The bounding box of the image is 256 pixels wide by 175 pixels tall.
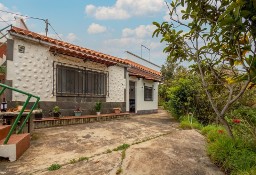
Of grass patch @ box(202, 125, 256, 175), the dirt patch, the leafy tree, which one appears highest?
the leafy tree

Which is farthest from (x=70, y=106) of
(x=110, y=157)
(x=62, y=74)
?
(x=110, y=157)

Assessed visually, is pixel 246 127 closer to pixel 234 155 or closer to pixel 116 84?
pixel 234 155

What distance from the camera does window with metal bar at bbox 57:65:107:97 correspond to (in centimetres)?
865

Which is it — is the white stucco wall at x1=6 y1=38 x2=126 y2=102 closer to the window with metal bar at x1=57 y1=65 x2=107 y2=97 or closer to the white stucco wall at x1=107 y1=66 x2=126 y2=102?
the window with metal bar at x1=57 y1=65 x2=107 y2=97

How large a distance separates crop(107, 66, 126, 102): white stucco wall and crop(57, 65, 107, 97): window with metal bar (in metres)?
0.49

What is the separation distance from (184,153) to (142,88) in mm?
10297

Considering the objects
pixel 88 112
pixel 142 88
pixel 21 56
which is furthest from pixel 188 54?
pixel 142 88

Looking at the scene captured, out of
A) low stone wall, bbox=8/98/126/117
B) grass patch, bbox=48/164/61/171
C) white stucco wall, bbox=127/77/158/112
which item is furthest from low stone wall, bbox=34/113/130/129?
grass patch, bbox=48/164/61/171

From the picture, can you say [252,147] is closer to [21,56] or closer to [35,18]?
[21,56]

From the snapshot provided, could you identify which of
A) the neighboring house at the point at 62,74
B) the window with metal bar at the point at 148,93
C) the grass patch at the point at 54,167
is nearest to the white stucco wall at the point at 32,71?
the neighboring house at the point at 62,74

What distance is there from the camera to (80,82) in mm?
9445

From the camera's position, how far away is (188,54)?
13.4 feet

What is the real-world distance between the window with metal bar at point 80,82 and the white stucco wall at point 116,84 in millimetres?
486

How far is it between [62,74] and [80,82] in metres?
0.98
